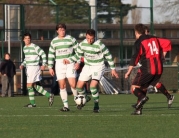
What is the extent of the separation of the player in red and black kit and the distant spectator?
15.8 m

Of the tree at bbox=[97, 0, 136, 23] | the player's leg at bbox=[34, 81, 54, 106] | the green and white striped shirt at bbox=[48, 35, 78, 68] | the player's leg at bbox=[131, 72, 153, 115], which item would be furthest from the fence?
the player's leg at bbox=[131, 72, 153, 115]

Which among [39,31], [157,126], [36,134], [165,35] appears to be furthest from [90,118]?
[165,35]

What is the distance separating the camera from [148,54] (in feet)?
45.9

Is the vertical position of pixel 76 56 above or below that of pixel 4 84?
above

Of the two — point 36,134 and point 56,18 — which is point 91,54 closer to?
point 36,134

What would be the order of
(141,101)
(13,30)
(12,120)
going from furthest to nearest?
(13,30) → (141,101) → (12,120)

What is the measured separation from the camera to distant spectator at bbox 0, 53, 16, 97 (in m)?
29.5

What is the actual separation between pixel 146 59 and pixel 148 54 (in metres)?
0.11

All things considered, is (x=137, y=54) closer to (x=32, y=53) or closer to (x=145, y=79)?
(x=145, y=79)

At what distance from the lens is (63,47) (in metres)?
16.2

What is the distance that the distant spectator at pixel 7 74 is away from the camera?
29547 mm

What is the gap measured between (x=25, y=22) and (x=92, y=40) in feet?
60.0

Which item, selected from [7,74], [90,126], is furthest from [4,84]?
[90,126]

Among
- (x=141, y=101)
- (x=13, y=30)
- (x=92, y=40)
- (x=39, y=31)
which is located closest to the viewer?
(x=141, y=101)
